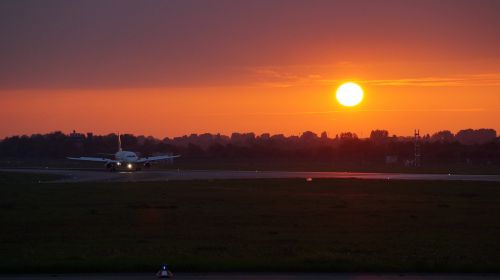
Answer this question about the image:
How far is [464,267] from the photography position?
17266 mm

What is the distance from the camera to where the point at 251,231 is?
25250 mm

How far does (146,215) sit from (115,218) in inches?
69.1

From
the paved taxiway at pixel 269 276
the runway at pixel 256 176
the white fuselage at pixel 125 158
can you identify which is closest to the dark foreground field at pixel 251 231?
the paved taxiway at pixel 269 276

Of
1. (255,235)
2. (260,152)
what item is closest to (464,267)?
(255,235)

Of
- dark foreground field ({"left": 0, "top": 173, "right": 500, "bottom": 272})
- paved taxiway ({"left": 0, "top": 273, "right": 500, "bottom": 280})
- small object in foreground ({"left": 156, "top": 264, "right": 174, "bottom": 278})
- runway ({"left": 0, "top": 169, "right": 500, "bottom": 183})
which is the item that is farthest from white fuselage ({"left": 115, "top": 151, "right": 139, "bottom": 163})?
small object in foreground ({"left": 156, "top": 264, "right": 174, "bottom": 278})

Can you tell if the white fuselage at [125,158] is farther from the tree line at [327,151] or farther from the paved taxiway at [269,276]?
the paved taxiway at [269,276]

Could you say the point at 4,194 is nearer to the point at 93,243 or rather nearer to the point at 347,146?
the point at 93,243

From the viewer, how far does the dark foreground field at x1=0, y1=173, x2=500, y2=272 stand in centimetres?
1795

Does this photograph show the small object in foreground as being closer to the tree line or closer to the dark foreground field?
the dark foreground field

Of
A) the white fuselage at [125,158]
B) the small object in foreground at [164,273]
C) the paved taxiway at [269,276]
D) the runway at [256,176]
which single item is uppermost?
the white fuselage at [125,158]

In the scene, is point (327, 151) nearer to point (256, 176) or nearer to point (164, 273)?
point (256, 176)

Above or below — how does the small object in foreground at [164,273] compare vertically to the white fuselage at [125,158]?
below

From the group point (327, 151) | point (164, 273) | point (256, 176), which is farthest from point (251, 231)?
point (327, 151)

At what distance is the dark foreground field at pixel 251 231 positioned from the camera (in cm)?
1795
